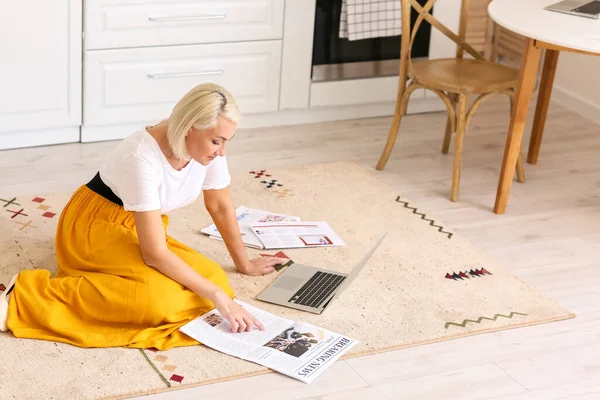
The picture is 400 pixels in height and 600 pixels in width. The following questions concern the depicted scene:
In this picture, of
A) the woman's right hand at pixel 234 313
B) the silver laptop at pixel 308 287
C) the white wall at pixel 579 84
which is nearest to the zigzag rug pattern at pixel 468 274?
the silver laptop at pixel 308 287

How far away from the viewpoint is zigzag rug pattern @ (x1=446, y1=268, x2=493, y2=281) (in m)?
3.11

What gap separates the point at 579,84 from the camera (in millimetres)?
4859

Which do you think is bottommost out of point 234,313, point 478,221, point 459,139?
point 478,221

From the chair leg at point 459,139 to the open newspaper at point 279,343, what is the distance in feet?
3.96

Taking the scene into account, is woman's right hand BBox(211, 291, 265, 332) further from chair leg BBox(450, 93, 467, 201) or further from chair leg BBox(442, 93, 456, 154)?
chair leg BBox(442, 93, 456, 154)

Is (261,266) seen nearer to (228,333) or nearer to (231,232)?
(231,232)

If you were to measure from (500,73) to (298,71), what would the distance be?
0.93 m

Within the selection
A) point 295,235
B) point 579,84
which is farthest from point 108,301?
point 579,84

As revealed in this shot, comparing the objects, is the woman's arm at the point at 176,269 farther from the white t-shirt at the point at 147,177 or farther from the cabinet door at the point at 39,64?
the cabinet door at the point at 39,64

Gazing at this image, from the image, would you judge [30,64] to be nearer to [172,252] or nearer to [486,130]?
[172,252]

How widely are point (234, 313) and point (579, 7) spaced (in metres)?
1.89

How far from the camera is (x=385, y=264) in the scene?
3.16 metres

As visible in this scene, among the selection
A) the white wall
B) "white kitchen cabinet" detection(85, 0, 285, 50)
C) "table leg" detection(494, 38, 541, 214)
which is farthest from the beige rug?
the white wall

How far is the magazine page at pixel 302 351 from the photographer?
8.27ft
